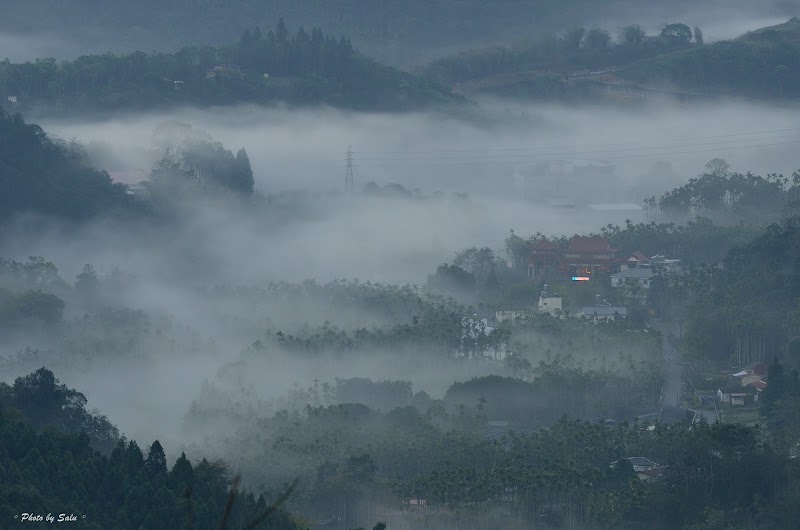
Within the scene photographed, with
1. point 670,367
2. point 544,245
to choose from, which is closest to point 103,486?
point 670,367

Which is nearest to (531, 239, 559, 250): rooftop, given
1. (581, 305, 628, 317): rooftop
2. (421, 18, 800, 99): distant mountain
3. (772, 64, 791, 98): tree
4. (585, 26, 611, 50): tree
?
(581, 305, 628, 317): rooftop

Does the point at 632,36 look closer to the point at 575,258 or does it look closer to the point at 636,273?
the point at 575,258

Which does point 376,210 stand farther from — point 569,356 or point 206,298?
point 569,356

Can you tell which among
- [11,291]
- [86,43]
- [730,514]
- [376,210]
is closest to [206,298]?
[11,291]

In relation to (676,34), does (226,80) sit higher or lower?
lower

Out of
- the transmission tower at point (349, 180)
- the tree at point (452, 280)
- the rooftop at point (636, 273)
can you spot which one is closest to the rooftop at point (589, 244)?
the rooftop at point (636, 273)

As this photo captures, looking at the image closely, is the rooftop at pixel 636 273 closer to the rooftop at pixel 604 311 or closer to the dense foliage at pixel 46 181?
the rooftop at pixel 604 311
